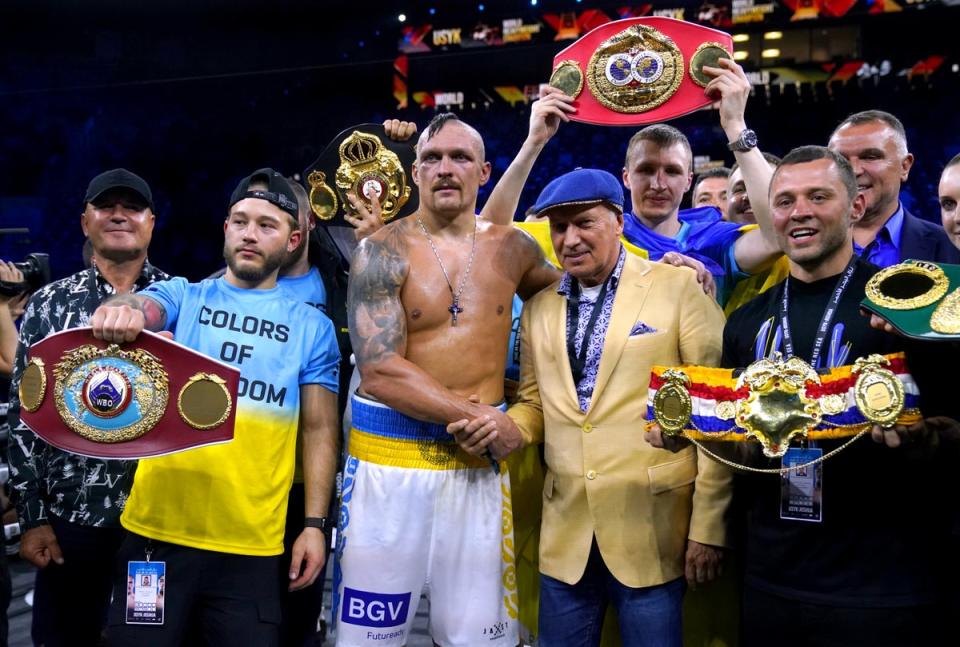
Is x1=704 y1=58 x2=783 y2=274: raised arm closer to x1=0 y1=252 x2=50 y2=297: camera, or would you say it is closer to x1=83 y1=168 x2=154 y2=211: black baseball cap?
x1=83 y1=168 x2=154 y2=211: black baseball cap

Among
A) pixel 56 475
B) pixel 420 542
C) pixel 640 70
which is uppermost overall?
pixel 640 70

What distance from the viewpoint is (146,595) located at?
1878 mm

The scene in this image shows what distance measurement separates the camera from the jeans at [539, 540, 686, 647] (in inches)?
76.3

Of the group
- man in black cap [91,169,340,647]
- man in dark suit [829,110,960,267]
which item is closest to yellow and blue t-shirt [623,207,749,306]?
man in dark suit [829,110,960,267]

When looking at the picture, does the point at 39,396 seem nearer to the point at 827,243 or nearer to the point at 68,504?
the point at 68,504

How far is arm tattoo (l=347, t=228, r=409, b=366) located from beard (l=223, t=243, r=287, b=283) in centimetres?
22

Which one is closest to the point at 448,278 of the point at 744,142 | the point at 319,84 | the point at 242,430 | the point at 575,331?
the point at 575,331

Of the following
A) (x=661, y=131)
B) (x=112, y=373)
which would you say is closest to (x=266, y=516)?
(x=112, y=373)

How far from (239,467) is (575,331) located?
914 mm

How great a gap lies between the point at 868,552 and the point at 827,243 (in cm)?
65

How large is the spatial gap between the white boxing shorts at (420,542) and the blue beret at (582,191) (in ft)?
2.15

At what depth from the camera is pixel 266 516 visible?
196 centimetres

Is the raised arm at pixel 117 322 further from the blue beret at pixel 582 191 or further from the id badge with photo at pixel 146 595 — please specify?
the blue beret at pixel 582 191

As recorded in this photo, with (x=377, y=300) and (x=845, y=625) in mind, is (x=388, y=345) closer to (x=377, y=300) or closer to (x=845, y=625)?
(x=377, y=300)
